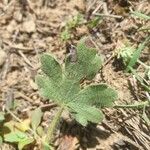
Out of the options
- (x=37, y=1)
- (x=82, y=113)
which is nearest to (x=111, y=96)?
(x=82, y=113)

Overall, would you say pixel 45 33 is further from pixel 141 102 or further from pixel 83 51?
pixel 141 102

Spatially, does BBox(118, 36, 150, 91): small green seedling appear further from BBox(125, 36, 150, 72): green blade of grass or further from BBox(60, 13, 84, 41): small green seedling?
BBox(60, 13, 84, 41): small green seedling

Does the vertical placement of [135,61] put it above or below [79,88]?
above

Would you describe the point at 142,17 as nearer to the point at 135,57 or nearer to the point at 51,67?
the point at 135,57

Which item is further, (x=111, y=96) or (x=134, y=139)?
(x=134, y=139)

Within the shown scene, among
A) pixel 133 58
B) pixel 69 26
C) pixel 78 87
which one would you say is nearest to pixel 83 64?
pixel 78 87

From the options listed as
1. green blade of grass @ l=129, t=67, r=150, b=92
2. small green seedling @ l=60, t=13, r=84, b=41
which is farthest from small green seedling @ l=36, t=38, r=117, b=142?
small green seedling @ l=60, t=13, r=84, b=41

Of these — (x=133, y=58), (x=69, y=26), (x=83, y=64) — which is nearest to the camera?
(x=83, y=64)
